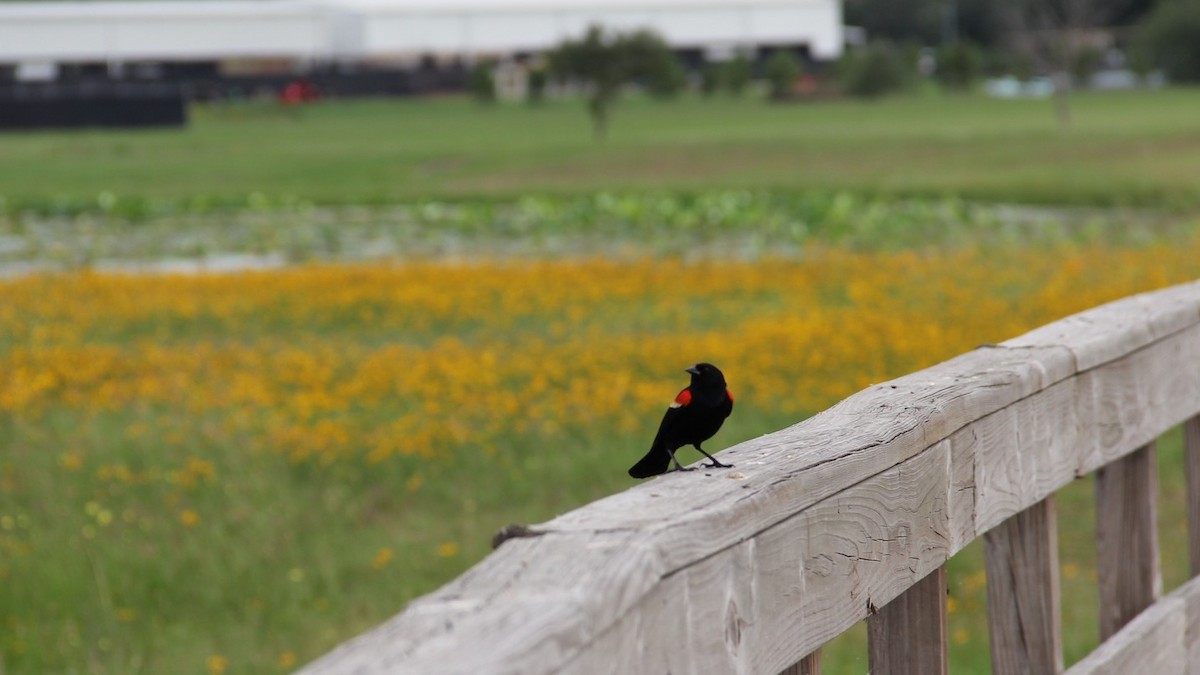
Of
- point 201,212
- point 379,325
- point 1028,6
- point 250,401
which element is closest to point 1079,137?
point 201,212

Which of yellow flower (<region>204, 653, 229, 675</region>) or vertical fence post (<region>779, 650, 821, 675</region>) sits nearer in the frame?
vertical fence post (<region>779, 650, 821, 675</region>)

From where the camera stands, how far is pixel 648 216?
68.8ft

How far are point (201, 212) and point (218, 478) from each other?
18763 mm

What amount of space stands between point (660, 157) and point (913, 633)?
32641 millimetres

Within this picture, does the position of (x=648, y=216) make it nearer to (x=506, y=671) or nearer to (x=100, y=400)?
(x=100, y=400)

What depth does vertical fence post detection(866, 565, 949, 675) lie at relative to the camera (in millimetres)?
2256

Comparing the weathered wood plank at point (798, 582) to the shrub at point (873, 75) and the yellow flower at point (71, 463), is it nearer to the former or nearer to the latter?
the yellow flower at point (71, 463)

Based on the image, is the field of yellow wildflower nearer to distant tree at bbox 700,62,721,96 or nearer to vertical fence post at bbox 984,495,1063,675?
vertical fence post at bbox 984,495,1063,675

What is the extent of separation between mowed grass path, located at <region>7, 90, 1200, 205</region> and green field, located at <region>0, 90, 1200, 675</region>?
1645 mm

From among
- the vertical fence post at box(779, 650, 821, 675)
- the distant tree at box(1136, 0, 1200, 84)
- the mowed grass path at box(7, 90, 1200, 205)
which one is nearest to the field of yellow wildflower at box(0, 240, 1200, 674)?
Result: the vertical fence post at box(779, 650, 821, 675)

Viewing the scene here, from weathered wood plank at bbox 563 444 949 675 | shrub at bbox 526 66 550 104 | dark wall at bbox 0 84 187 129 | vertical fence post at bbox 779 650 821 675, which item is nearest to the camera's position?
weathered wood plank at bbox 563 444 949 675

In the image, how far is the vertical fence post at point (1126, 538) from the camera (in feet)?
10.2

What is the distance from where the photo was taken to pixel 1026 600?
8.98 feet

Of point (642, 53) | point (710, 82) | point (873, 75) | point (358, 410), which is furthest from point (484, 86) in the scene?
point (358, 410)
